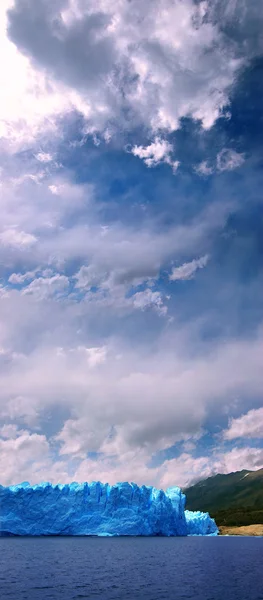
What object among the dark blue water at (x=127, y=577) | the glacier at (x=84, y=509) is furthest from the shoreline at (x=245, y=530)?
the dark blue water at (x=127, y=577)

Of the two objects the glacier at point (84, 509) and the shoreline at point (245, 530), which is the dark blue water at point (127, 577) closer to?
the glacier at point (84, 509)

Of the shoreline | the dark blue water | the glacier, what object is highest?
the glacier

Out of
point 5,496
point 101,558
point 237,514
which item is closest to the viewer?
point 101,558

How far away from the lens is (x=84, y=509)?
7956cm

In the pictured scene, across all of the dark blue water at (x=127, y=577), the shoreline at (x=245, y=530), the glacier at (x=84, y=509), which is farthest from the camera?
the shoreline at (x=245, y=530)

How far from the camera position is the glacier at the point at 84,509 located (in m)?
75.9

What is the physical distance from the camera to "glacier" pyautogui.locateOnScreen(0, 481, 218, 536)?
249 feet

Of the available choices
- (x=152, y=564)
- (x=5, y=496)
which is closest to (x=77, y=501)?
(x=5, y=496)

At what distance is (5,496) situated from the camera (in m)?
74.4

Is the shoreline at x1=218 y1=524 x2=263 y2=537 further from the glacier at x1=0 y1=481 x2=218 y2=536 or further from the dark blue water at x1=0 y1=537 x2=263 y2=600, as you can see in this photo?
the dark blue water at x1=0 y1=537 x2=263 y2=600

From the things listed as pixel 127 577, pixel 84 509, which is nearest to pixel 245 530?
pixel 84 509

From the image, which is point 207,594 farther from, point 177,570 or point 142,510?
point 142,510

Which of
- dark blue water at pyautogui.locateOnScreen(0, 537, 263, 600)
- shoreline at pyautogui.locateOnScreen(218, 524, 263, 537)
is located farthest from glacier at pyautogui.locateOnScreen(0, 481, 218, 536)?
shoreline at pyautogui.locateOnScreen(218, 524, 263, 537)

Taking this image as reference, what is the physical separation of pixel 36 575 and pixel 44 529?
4826 cm
